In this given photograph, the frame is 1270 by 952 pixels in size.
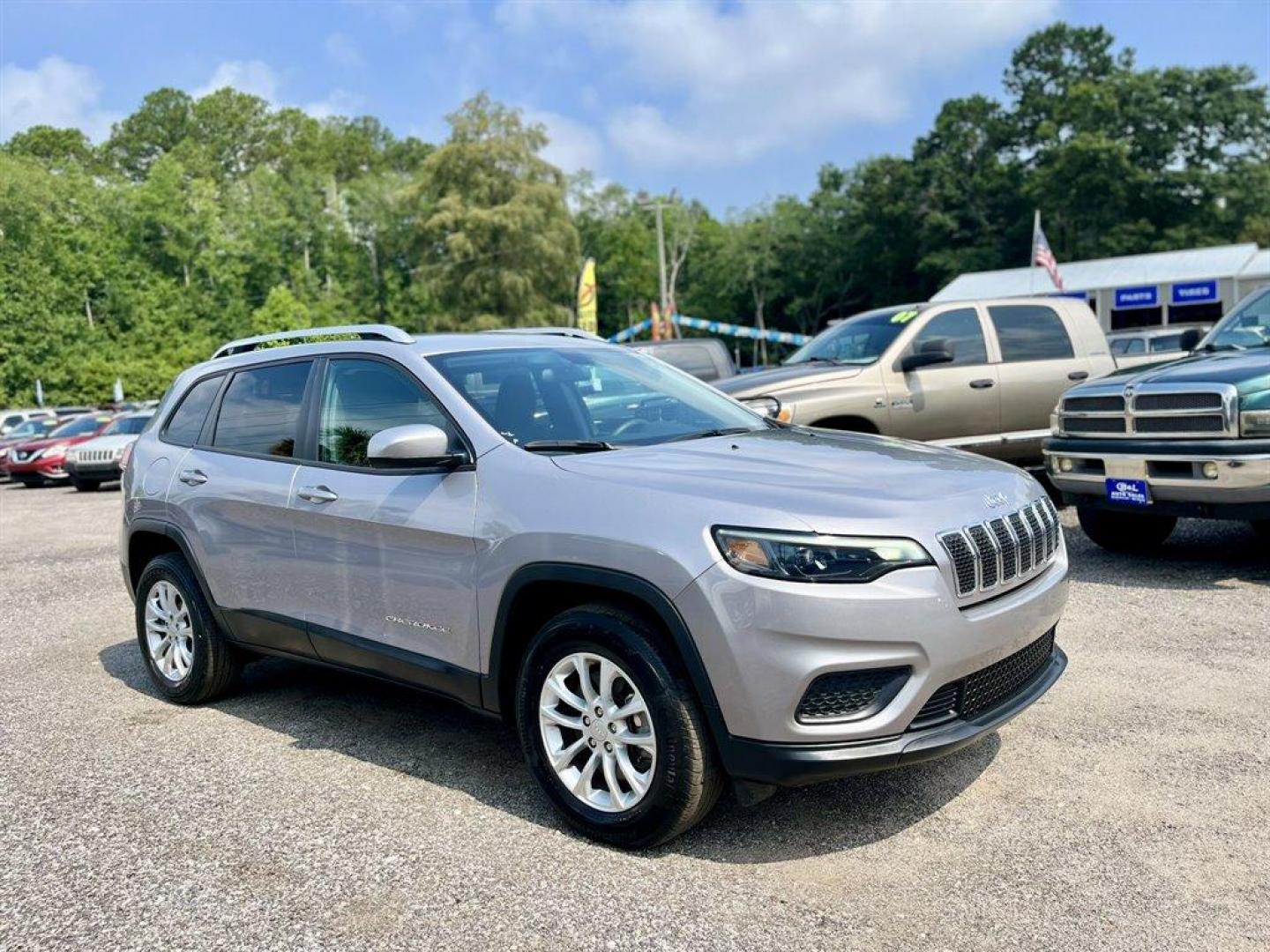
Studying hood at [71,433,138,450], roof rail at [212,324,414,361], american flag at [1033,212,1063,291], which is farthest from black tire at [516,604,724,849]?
american flag at [1033,212,1063,291]

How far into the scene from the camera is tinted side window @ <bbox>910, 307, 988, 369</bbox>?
391 inches

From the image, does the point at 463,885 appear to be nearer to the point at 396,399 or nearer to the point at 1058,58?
the point at 396,399

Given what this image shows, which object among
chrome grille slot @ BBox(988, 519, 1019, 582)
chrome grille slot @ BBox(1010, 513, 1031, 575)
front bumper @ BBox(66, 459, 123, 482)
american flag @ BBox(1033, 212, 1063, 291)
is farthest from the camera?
american flag @ BBox(1033, 212, 1063, 291)

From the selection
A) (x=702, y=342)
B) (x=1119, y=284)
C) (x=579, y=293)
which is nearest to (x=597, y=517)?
(x=702, y=342)

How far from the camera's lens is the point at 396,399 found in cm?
438

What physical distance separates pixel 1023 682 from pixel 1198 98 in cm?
5914

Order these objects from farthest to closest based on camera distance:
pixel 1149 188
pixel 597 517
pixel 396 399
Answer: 1. pixel 1149 188
2. pixel 396 399
3. pixel 597 517

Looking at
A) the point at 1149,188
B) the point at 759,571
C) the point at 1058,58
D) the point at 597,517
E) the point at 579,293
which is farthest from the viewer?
the point at 1058,58

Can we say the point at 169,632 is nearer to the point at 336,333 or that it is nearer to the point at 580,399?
the point at 336,333

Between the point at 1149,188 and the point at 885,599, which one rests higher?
the point at 1149,188

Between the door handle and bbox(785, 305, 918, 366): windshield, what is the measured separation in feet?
20.7

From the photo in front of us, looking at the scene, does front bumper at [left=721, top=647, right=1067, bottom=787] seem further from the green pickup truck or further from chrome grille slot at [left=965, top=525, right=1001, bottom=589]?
the green pickup truck

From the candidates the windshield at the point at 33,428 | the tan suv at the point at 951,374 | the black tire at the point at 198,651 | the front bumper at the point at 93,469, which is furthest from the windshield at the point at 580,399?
the windshield at the point at 33,428

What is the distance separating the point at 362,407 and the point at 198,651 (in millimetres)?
1675
